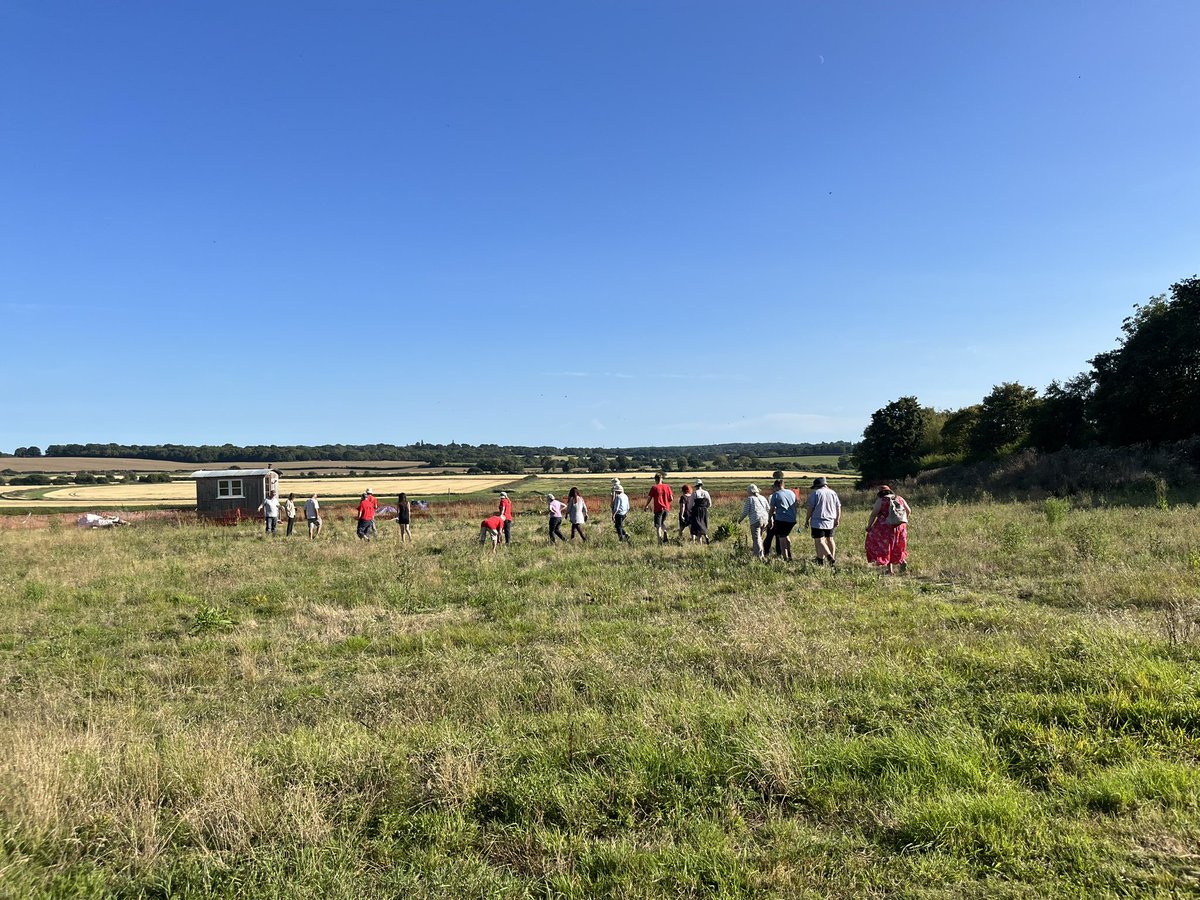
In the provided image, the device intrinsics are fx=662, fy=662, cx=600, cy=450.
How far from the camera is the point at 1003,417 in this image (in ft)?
156

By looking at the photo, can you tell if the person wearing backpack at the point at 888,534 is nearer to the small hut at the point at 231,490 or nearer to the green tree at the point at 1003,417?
the small hut at the point at 231,490

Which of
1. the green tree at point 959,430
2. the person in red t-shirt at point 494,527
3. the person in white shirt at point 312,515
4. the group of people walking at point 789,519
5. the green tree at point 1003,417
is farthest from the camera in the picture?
the green tree at point 959,430

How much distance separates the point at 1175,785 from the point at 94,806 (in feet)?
18.9

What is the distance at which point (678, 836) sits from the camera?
3375 millimetres

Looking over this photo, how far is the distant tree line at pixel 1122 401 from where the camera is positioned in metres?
26.9

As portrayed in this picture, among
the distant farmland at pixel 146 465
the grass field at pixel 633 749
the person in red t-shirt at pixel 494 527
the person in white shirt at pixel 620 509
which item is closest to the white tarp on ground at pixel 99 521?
the person in red t-shirt at pixel 494 527

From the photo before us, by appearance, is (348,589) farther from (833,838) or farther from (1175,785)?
(1175,785)

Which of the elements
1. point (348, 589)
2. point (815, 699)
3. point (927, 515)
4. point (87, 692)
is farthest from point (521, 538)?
point (815, 699)

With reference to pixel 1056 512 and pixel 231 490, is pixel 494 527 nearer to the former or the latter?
pixel 1056 512

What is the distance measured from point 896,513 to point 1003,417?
44200 millimetres

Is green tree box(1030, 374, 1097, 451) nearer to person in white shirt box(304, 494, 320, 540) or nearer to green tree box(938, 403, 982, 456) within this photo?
green tree box(938, 403, 982, 456)

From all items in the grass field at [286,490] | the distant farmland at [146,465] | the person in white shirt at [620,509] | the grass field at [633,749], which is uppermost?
the distant farmland at [146,465]

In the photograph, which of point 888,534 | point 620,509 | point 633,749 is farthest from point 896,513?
point 633,749

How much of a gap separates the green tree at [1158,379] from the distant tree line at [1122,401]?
1.2 inches
